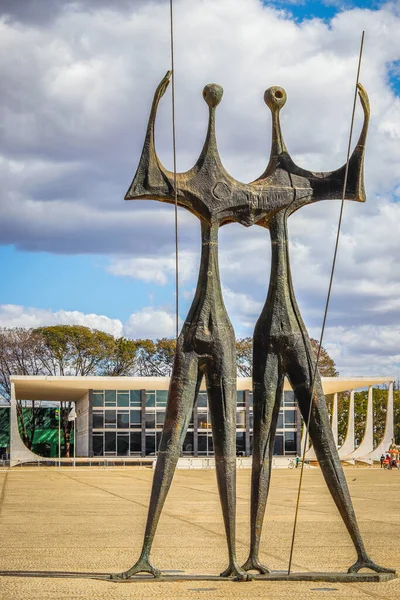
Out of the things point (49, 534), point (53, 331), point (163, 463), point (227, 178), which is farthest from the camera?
point (53, 331)

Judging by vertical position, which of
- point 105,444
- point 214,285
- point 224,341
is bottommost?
point 105,444

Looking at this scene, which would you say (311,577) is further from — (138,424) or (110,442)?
(138,424)

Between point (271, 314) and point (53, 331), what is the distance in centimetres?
5269

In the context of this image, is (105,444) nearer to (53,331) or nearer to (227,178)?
(53,331)

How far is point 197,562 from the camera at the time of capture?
9570mm

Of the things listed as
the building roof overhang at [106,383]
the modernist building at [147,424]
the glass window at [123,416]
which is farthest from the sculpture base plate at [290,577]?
the glass window at [123,416]

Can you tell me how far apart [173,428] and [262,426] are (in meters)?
0.89

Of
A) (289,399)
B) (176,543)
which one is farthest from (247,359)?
(176,543)

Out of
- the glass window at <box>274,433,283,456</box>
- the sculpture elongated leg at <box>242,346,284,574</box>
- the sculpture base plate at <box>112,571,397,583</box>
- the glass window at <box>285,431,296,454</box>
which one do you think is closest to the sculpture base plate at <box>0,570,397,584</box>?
the sculpture base plate at <box>112,571,397,583</box>

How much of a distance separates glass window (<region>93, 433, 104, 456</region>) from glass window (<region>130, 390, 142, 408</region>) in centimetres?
303

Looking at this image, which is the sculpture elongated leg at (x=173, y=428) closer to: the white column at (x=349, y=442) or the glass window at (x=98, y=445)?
the white column at (x=349, y=442)

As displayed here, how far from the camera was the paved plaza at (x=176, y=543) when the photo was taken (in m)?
7.64

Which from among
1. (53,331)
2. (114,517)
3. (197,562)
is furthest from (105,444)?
(197,562)

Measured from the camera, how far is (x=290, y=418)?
206ft
